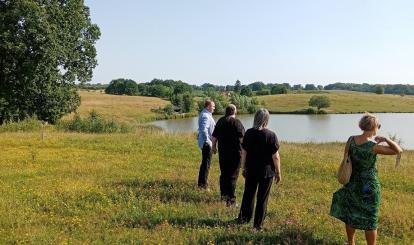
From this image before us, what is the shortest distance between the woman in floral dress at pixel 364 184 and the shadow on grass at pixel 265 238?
73 cm

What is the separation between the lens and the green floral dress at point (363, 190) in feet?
23.0

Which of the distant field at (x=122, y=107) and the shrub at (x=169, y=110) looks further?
the shrub at (x=169, y=110)

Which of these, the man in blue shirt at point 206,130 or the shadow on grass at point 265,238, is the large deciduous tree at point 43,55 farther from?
the shadow on grass at point 265,238

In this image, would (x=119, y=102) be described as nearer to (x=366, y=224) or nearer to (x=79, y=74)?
(x=79, y=74)

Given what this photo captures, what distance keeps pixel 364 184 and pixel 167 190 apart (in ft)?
18.2

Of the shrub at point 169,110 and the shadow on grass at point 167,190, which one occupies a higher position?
the shadow on grass at point 167,190

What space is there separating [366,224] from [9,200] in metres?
7.80

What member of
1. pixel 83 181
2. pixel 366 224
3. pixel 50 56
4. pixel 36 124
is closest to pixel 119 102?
pixel 36 124

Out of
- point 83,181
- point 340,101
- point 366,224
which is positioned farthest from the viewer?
point 340,101

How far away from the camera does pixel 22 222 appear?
337 inches

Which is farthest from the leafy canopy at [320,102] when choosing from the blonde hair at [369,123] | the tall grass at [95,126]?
the blonde hair at [369,123]

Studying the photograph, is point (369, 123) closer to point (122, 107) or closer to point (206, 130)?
point (206, 130)

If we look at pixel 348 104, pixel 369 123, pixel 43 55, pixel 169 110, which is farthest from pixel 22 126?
pixel 348 104

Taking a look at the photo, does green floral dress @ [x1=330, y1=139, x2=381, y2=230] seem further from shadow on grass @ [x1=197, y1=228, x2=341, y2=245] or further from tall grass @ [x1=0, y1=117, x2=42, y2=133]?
tall grass @ [x1=0, y1=117, x2=42, y2=133]
